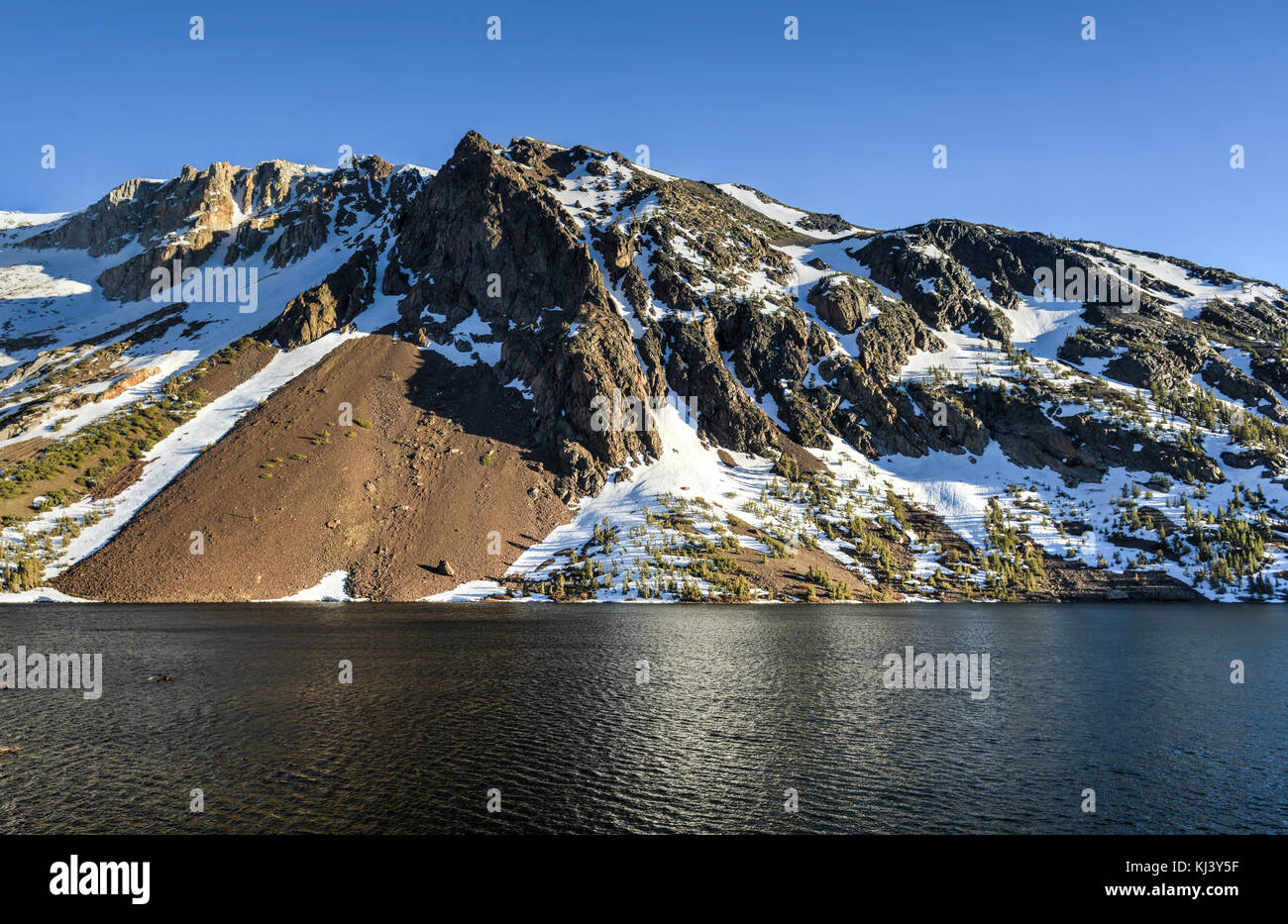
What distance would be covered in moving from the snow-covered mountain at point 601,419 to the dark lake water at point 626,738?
42043mm

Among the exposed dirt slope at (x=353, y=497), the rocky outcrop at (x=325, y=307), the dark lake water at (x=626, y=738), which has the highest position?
the rocky outcrop at (x=325, y=307)

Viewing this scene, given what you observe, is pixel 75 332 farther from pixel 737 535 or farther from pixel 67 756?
pixel 67 756

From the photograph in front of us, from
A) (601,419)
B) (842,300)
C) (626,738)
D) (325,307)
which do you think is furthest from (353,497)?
(842,300)

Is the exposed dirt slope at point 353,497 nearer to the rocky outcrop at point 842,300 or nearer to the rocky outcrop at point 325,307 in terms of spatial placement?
the rocky outcrop at point 325,307

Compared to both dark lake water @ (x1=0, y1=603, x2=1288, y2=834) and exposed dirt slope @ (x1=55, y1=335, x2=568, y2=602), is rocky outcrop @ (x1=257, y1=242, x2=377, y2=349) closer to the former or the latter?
exposed dirt slope @ (x1=55, y1=335, x2=568, y2=602)

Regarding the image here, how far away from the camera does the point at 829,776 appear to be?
80.8 ft

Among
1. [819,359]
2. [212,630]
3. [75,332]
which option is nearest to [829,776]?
[212,630]

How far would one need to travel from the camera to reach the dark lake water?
21.5 meters

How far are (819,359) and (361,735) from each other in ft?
468

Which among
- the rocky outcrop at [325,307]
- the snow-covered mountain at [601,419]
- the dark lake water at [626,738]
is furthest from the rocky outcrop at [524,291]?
the dark lake water at [626,738]

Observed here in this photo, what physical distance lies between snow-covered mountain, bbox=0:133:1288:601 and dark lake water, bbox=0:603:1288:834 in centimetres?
4204

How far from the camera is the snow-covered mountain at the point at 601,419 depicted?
318 feet

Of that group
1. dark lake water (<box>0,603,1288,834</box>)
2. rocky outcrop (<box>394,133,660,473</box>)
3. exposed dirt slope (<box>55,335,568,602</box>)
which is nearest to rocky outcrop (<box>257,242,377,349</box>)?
rocky outcrop (<box>394,133,660,473</box>)

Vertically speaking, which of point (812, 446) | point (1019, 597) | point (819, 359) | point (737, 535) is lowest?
point (1019, 597)
